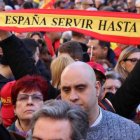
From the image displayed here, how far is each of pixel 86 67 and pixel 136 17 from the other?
1349 mm

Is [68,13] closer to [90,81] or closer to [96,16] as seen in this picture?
[96,16]

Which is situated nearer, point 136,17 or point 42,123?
point 42,123

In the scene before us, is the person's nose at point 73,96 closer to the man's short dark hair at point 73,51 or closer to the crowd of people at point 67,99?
the crowd of people at point 67,99

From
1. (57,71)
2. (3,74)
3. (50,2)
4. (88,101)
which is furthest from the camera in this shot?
(50,2)

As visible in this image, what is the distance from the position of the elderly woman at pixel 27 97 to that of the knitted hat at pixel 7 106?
30 centimetres

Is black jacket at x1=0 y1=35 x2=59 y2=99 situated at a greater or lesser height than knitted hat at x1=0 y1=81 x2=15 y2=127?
greater

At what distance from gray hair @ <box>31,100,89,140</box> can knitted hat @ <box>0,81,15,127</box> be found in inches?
83.1

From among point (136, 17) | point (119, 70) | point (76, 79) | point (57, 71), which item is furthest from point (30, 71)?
point (119, 70)

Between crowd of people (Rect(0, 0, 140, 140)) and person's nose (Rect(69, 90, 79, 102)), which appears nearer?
crowd of people (Rect(0, 0, 140, 140))

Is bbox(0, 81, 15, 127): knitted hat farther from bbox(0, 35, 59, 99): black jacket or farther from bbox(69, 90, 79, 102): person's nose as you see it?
bbox(69, 90, 79, 102): person's nose

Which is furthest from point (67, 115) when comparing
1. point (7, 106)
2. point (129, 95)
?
point (7, 106)

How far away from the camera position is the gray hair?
316cm

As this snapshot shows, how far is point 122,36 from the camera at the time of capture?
5.60 meters

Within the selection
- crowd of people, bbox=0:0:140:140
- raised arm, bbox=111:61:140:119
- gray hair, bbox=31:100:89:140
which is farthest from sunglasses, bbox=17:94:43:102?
gray hair, bbox=31:100:89:140
